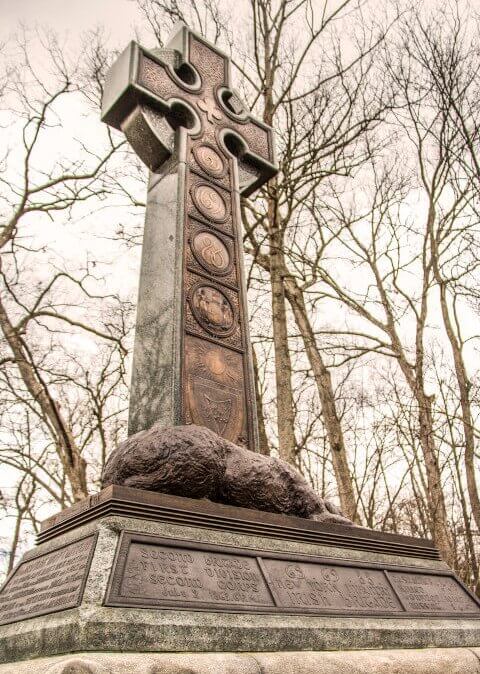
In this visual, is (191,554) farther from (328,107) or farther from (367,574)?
(328,107)

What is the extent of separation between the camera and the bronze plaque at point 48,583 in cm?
274

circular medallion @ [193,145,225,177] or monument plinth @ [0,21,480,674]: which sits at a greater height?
circular medallion @ [193,145,225,177]

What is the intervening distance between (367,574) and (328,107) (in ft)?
36.0

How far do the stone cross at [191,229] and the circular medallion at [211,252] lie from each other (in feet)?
0.04

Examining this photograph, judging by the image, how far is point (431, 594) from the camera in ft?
13.6

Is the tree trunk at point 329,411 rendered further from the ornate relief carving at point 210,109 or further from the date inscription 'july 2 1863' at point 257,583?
the date inscription 'july 2 1863' at point 257,583

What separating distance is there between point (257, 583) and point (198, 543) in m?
0.38

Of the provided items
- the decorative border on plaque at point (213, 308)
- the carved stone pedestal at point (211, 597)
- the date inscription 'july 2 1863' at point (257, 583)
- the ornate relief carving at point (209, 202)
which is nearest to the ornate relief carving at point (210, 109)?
the ornate relief carving at point (209, 202)

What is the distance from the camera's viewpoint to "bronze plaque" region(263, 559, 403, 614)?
3.28 m

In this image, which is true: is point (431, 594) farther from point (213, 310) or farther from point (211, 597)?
point (213, 310)

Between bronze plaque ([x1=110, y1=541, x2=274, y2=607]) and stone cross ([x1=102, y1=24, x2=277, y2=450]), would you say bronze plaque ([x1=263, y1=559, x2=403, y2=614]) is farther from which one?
stone cross ([x1=102, y1=24, x2=277, y2=450])

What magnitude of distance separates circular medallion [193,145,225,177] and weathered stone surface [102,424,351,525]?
331cm

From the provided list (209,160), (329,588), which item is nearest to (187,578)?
(329,588)

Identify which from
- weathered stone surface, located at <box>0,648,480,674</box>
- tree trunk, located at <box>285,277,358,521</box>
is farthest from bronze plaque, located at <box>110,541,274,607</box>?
tree trunk, located at <box>285,277,358,521</box>
